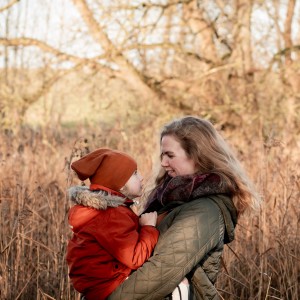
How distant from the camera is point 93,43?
869 cm

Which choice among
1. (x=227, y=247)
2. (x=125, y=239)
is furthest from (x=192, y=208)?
(x=227, y=247)

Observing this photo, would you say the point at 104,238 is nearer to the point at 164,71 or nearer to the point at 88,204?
the point at 88,204

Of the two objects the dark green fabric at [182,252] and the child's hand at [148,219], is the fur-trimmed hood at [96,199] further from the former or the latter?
the dark green fabric at [182,252]

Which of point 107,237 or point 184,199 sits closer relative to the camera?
point 107,237

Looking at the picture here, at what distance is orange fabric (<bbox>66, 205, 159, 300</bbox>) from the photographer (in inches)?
81.7

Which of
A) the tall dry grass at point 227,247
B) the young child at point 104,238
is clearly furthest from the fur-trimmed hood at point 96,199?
the tall dry grass at point 227,247

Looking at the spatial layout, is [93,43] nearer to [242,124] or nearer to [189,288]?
[242,124]

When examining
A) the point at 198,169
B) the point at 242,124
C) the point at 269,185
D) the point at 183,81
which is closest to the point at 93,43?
the point at 183,81

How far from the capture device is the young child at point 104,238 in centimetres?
208

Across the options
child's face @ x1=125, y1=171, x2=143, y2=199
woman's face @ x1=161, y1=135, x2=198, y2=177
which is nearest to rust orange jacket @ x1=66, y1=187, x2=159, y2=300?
child's face @ x1=125, y1=171, x2=143, y2=199

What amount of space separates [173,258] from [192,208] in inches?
8.2

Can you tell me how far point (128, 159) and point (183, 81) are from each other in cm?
689

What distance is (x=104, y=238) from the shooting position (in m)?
2.08

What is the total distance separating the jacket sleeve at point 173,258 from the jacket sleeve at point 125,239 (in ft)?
0.10
